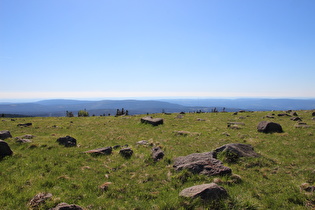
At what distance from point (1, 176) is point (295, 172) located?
20.1 metres

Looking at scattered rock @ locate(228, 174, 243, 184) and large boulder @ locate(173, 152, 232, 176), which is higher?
large boulder @ locate(173, 152, 232, 176)

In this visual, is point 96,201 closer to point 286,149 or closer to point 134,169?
point 134,169

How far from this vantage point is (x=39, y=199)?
30.1ft

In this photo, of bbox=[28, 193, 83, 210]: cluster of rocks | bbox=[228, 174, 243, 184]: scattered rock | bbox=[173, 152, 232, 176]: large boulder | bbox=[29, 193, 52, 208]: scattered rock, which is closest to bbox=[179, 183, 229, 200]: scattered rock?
bbox=[228, 174, 243, 184]: scattered rock

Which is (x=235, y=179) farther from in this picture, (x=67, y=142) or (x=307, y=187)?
(x=67, y=142)

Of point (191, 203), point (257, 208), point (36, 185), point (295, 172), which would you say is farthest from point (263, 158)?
point (36, 185)

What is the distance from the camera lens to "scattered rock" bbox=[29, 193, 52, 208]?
887cm

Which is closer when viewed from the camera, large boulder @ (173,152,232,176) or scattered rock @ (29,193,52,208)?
scattered rock @ (29,193,52,208)

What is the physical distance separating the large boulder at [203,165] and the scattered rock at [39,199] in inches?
317

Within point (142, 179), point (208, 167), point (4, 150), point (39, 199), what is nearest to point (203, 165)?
point (208, 167)

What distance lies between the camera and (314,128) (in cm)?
2620

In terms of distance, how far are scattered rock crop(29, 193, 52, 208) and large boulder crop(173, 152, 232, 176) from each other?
8043 millimetres

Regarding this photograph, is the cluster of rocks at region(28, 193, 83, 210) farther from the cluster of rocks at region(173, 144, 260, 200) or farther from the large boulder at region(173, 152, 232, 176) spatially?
the large boulder at region(173, 152, 232, 176)

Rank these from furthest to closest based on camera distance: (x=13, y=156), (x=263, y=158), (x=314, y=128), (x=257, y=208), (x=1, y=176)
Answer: (x=314, y=128), (x=13, y=156), (x=263, y=158), (x=1, y=176), (x=257, y=208)
